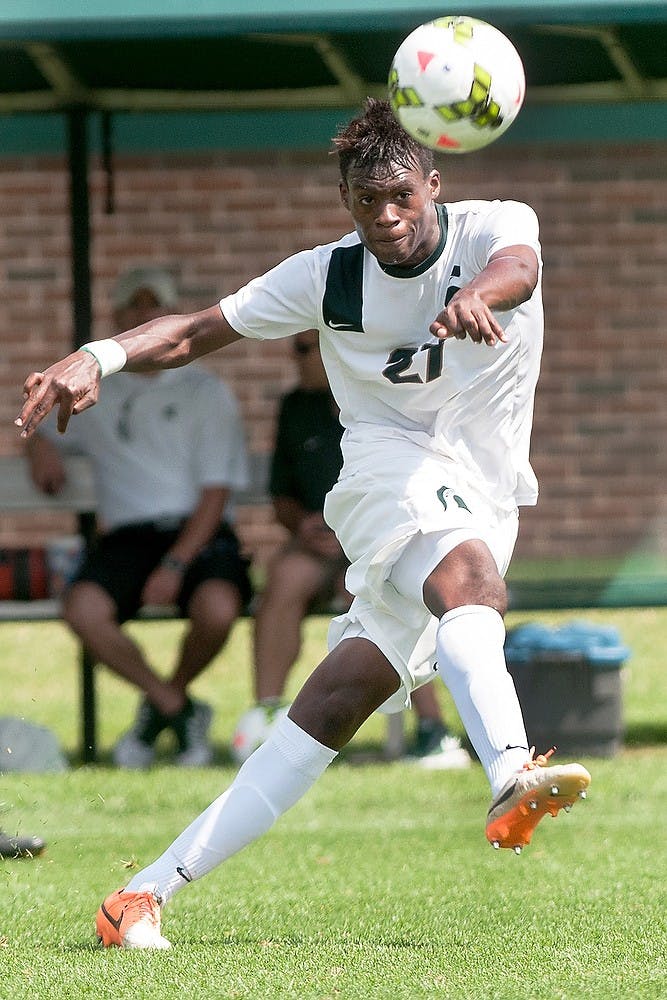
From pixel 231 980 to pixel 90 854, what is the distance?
191 cm

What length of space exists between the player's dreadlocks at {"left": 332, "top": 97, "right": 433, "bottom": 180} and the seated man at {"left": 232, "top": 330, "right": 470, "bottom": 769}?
3250 mm

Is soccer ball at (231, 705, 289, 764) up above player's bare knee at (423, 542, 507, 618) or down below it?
below

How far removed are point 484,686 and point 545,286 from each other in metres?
5.93

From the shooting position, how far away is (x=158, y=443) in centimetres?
721

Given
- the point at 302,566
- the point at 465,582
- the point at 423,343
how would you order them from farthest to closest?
the point at 302,566, the point at 423,343, the point at 465,582

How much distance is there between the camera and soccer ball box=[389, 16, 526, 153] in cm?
356

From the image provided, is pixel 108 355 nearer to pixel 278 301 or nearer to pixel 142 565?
pixel 278 301

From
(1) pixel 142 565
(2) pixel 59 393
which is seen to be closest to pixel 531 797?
(2) pixel 59 393

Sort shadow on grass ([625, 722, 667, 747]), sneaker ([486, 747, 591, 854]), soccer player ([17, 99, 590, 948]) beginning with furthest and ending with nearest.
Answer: shadow on grass ([625, 722, 667, 747])
soccer player ([17, 99, 590, 948])
sneaker ([486, 747, 591, 854])

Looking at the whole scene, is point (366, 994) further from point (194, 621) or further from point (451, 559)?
point (194, 621)

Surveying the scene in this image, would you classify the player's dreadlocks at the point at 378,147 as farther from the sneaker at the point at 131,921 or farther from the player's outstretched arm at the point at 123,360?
the sneaker at the point at 131,921

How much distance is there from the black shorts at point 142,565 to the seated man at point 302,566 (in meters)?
0.19

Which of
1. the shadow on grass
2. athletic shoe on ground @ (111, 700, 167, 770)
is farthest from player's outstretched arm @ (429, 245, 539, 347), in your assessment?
the shadow on grass

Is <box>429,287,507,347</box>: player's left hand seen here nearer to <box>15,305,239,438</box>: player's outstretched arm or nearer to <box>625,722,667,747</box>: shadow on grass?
<box>15,305,239,438</box>: player's outstretched arm
